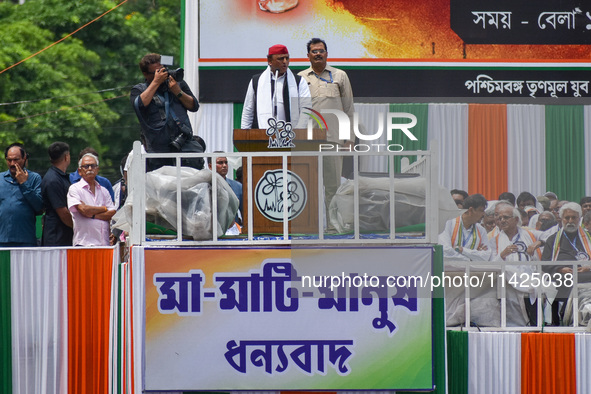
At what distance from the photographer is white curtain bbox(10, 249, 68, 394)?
8.77 meters

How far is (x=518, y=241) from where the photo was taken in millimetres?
10141

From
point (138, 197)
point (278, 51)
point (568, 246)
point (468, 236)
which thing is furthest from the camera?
point (568, 246)

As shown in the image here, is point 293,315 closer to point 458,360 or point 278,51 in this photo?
point 458,360

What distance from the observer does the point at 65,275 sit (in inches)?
346

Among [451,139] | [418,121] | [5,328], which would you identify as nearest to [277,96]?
[5,328]

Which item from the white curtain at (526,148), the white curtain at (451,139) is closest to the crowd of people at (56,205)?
the white curtain at (451,139)

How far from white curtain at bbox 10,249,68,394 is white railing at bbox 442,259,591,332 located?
315cm

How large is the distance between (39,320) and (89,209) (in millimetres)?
1001

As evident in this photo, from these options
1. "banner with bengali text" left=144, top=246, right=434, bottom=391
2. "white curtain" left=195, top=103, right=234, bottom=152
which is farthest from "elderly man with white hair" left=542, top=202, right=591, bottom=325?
"white curtain" left=195, top=103, right=234, bottom=152

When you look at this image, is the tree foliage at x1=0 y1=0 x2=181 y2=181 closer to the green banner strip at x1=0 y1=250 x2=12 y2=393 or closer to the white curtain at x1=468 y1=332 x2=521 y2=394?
the green banner strip at x1=0 y1=250 x2=12 y2=393

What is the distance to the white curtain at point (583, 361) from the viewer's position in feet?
28.1

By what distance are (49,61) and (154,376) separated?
62.3 ft

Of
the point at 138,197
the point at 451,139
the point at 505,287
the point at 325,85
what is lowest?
the point at 505,287

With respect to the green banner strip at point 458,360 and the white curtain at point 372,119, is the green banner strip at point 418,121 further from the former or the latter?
the green banner strip at point 458,360
